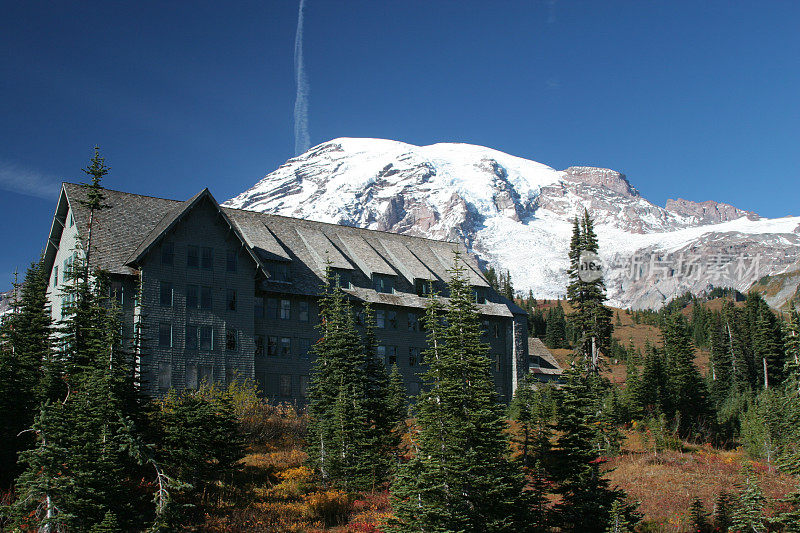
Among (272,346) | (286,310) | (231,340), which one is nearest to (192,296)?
(231,340)

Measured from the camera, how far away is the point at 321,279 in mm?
62312

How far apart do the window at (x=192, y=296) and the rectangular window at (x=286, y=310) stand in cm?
807

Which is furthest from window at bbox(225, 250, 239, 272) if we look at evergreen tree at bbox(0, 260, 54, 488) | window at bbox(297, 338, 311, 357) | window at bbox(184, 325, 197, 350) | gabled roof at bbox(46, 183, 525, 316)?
evergreen tree at bbox(0, 260, 54, 488)

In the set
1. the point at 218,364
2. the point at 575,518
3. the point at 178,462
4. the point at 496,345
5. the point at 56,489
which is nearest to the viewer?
the point at 56,489

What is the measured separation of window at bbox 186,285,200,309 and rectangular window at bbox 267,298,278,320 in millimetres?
6833

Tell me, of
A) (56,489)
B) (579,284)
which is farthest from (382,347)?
(56,489)

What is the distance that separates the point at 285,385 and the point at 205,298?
10.1 metres

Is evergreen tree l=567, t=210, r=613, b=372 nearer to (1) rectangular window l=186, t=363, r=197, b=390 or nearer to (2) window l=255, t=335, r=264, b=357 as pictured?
(2) window l=255, t=335, r=264, b=357

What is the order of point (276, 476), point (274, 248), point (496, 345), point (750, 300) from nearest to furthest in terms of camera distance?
point (276, 476)
point (274, 248)
point (496, 345)
point (750, 300)

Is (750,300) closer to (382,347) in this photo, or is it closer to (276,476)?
(382,347)

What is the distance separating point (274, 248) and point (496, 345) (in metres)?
25.9

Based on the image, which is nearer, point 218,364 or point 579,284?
point 218,364

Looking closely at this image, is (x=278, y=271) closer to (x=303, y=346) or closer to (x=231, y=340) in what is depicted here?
(x=303, y=346)

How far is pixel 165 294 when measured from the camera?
171 ft
